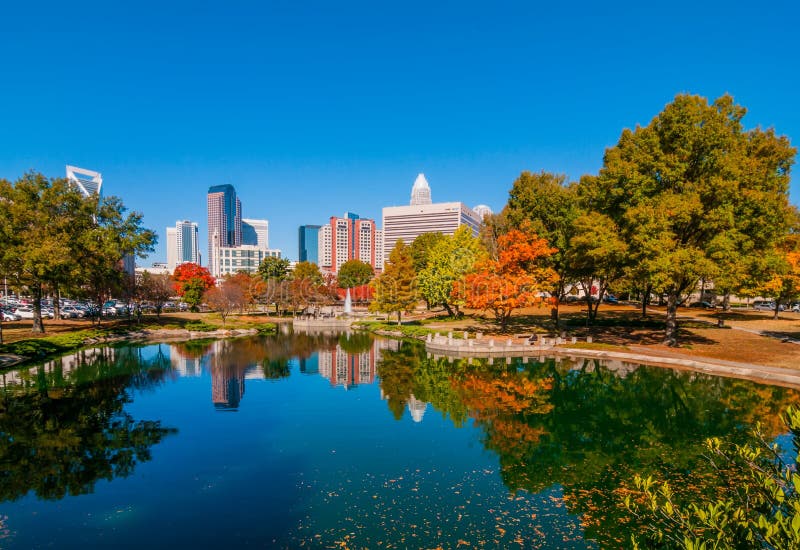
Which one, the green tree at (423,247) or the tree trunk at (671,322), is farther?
the green tree at (423,247)

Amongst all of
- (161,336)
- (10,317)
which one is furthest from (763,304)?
(10,317)

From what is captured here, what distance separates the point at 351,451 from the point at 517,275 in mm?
29027

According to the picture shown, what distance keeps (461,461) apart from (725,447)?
10.8m

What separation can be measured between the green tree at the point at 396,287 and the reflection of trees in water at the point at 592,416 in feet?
82.6

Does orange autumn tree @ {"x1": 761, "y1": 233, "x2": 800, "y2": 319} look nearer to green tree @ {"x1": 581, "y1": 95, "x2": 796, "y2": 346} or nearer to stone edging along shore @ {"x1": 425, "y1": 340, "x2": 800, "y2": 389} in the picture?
green tree @ {"x1": 581, "y1": 95, "x2": 796, "y2": 346}

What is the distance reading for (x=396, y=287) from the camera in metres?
59.3

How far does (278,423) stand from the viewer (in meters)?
21.0

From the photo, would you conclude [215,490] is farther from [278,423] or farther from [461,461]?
[461,461]

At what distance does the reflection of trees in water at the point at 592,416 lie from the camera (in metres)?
14.4

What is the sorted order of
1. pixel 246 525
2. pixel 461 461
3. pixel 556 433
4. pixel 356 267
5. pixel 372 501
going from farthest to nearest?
pixel 356 267 < pixel 556 433 < pixel 461 461 < pixel 372 501 < pixel 246 525

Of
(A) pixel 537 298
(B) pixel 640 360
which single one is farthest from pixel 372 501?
(A) pixel 537 298

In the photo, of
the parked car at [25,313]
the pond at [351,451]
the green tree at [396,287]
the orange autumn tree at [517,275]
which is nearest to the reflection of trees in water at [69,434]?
the pond at [351,451]

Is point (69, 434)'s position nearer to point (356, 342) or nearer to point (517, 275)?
point (356, 342)

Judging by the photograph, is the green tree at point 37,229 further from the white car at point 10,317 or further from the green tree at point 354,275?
the green tree at point 354,275
